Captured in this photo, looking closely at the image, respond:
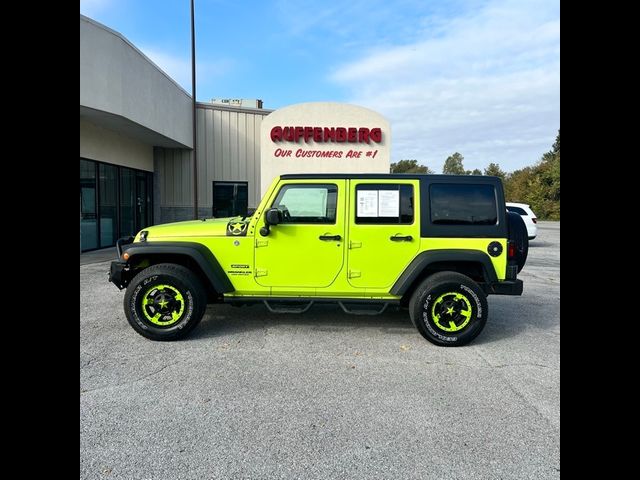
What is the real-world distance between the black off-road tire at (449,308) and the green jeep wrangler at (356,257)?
1 centimetres

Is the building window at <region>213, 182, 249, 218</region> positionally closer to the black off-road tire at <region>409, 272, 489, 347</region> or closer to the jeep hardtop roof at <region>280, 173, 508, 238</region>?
the jeep hardtop roof at <region>280, 173, 508, 238</region>

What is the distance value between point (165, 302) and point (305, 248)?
1729mm

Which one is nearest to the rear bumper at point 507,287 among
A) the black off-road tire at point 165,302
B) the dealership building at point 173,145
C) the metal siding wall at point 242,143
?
the black off-road tire at point 165,302

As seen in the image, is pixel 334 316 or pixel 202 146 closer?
pixel 334 316

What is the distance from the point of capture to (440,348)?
4.15 metres

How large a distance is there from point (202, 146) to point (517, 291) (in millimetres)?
14270

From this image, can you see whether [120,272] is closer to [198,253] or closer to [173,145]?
[198,253]

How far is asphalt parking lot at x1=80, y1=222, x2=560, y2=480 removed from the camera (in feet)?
7.22

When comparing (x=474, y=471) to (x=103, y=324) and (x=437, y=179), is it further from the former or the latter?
(x=103, y=324)

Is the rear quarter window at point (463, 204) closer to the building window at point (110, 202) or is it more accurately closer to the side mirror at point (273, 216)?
the side mirror at point (273, 216)

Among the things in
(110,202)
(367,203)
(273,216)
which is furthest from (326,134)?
(273,216)
